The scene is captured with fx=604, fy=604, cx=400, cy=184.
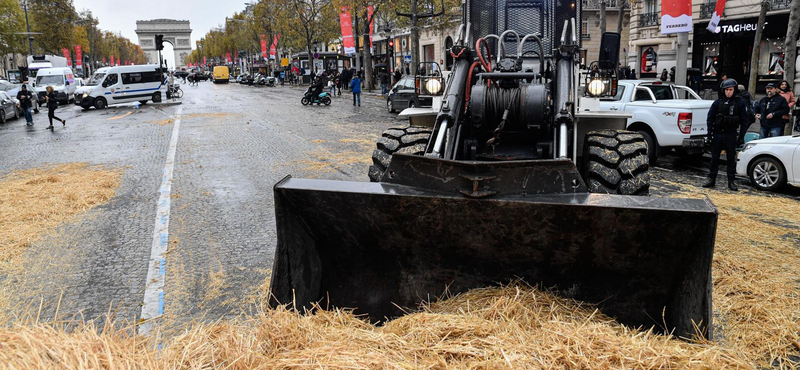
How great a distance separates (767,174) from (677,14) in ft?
31.7

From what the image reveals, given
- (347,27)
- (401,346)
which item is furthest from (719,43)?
(401,346)

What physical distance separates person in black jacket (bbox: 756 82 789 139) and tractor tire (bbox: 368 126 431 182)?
932 cm

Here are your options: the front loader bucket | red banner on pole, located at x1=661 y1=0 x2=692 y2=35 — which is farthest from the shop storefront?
the front loader bucket

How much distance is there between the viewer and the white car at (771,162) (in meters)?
9.11

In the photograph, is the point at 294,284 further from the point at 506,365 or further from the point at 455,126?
the point at 455,126

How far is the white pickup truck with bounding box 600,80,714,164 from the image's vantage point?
11250mm

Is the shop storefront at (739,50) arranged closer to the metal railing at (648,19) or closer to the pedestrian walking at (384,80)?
the metal railing at (648,19)

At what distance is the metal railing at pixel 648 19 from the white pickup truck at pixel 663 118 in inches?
914

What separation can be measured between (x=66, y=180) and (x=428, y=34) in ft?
152

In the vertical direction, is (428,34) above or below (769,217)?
above

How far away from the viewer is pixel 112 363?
2934mm

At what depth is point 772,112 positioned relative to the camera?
1236 centimetres

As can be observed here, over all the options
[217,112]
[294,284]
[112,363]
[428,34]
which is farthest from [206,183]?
[428,34]

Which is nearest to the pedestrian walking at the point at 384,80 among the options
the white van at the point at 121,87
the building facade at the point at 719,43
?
the white van at the point at 121,87
